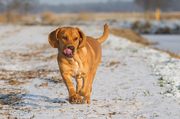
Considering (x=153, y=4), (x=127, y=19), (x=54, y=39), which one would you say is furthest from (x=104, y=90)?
(x=153, y=4)

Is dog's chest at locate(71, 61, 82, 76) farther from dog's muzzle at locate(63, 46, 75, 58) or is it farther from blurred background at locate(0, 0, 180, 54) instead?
blurred background at locate(0, 0, 180, 54)

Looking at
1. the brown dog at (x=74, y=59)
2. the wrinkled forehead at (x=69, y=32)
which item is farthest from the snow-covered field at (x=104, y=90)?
the wrinkled forehead at (x=69, y=32)

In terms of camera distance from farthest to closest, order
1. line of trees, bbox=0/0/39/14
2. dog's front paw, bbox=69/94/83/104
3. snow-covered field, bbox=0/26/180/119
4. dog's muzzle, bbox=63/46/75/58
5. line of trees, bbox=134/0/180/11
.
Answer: line of trees, bbox=134/0/180/11, line of trees, bbox=0/0/39/14, dog's front paw, bbox=69/94/83/104, snow-covered field, bbox=0/26/180/119, dog's muzzle, bbox=63/46/75/58

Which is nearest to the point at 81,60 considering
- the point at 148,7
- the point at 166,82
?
the point at 166,82

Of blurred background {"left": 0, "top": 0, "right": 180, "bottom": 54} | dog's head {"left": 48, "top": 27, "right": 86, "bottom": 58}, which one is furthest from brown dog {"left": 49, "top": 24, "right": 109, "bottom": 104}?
blurred background {"left": 0, "top": 0, "right": 180, "bottom": 54}

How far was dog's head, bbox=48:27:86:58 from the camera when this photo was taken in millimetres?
7820

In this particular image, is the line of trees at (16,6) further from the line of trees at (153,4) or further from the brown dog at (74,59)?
the brown dog at (74,59)

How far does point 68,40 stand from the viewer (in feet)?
25.8

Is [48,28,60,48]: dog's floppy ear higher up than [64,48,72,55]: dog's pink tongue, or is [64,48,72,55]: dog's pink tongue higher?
[48,28,60,48]: dog's floppy ear

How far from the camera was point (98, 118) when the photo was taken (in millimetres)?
7523

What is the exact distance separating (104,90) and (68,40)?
2.43 meters

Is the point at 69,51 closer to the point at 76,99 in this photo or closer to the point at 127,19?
the point at 76,99

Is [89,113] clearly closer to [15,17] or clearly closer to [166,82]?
[166,82]

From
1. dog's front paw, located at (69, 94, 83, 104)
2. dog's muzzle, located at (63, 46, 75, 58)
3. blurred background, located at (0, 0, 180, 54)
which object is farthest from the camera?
blurred background, located at (0, 0, 180, 54)
